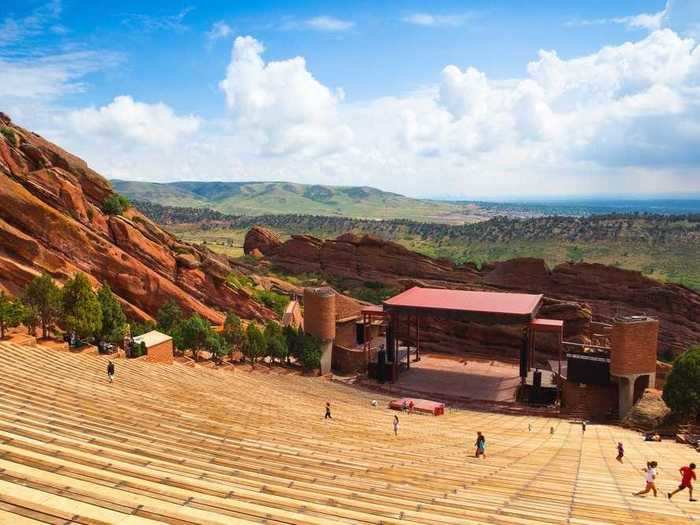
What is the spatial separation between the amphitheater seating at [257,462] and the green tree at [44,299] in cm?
434

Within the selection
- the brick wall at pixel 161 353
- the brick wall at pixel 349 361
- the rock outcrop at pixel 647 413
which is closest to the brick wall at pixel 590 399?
the rock outcrop at pixel 647 413

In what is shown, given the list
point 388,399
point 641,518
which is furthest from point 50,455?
point 388,399

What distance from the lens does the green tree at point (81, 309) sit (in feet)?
93.4

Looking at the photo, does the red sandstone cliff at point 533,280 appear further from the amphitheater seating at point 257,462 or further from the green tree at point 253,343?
the amphitheater seating at point 257,462

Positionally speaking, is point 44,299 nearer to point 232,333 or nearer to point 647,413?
point 232,333

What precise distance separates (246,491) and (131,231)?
40091 mm

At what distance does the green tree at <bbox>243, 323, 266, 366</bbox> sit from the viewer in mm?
38062

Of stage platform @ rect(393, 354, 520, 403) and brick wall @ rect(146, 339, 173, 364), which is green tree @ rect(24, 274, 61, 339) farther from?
stage platform @ rect(393, 354, 520, 403)

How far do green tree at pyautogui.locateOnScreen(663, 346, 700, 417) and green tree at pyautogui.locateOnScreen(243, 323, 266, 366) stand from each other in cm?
2655

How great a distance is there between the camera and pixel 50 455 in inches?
350

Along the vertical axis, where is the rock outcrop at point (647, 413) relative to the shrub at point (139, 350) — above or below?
below

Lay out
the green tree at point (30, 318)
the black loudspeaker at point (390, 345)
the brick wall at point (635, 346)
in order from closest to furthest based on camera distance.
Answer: the green tree at point (30, 318) → the brick wall at point (635, 346) → the black loudspeaker at point (390, 345)

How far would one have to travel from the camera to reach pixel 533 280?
63406 mm

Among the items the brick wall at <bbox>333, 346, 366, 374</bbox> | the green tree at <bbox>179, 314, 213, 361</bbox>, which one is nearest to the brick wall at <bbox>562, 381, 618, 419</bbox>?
the brick wall at <bbox>333, 346, 366, 374</bbox>
